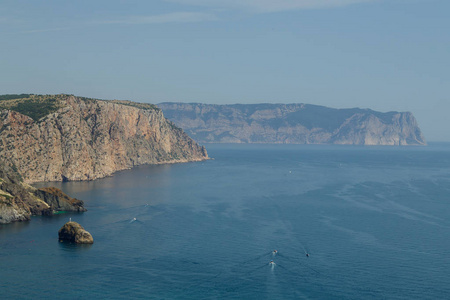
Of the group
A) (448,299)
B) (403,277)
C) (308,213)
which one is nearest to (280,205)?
(308,213)

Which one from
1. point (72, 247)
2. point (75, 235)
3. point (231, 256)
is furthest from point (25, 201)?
point (231, 256)

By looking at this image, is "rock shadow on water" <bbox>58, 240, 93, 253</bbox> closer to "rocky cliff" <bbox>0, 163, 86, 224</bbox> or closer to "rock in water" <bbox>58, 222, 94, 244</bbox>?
"rock in water" <bbox>58, 222, 94, 244</bbox>

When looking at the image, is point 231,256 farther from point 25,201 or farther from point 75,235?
point 25,201

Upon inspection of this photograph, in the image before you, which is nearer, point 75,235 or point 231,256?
point 231,256

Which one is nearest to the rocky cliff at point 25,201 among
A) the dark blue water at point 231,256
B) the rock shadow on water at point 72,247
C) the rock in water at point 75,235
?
the dark blue water at point 231,256

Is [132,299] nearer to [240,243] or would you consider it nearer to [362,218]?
[240,243]

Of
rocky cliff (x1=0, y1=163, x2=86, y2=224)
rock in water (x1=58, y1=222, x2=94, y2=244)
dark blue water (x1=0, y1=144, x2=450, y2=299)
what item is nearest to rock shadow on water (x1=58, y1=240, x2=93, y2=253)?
dark blue water (x1=0, y1=144, x2=450, y2=299)

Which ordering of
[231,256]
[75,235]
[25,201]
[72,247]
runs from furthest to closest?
[25,201], [75,235], [72,247], [231,256]

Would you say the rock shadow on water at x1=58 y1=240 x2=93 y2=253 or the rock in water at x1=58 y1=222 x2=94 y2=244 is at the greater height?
the rock in water at x1=58 y1=222 x2=94 y2=244
